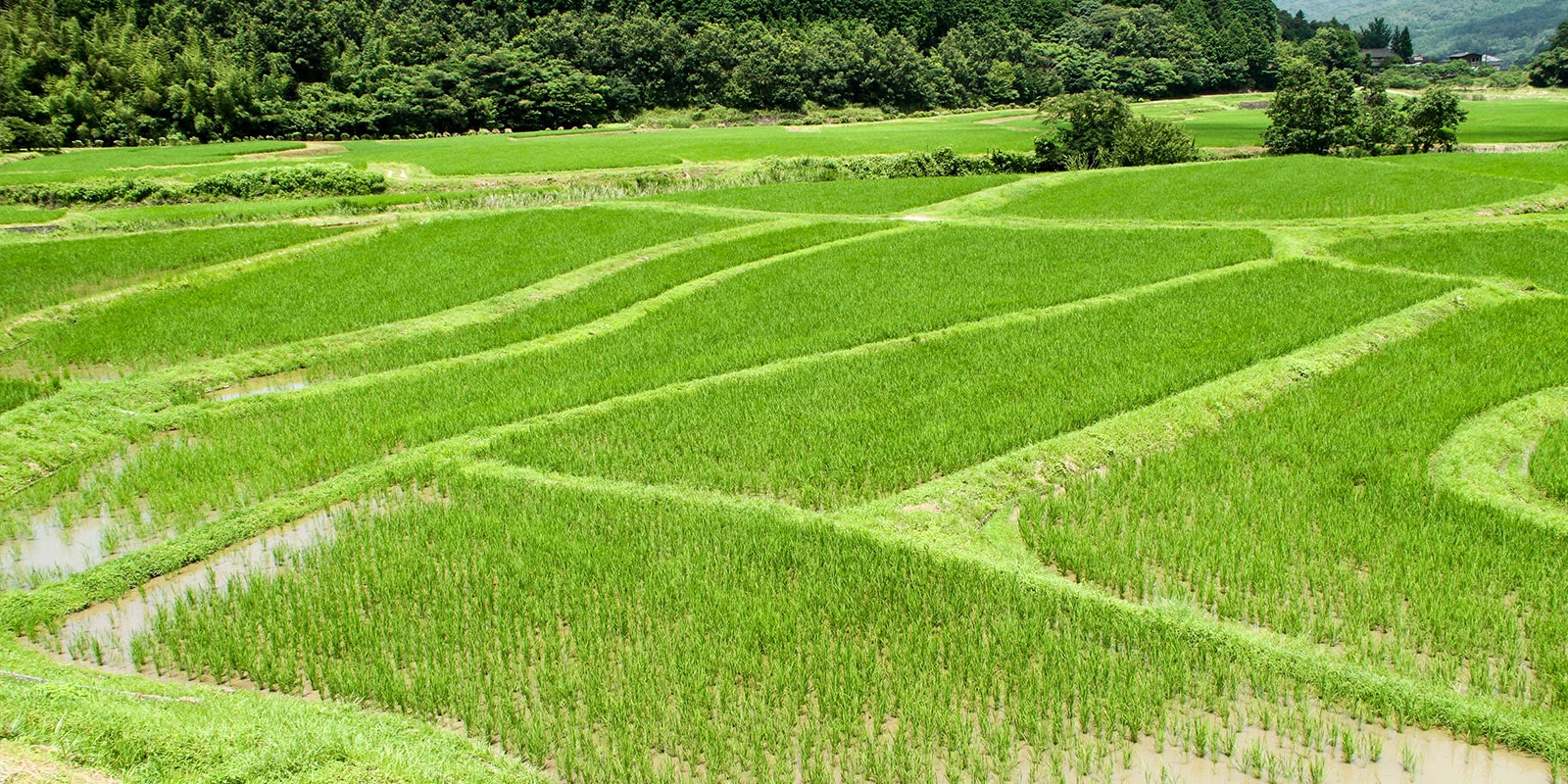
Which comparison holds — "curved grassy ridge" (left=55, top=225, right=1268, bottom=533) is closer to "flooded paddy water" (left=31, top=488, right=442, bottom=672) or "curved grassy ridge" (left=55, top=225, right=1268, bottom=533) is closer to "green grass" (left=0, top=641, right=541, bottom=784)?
"flooded paddy water" (left=31, top=488, right=442, bottom=672)

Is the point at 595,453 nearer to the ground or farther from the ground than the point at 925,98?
nearer to the ground

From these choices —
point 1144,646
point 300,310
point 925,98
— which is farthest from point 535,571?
point 925,98

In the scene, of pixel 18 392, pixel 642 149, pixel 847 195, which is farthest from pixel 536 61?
pixel 18 392

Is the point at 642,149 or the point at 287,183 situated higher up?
the point at 642,149

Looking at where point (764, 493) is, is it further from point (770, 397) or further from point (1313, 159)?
point (1313, 159)

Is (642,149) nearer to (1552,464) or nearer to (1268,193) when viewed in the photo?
(1268,193)

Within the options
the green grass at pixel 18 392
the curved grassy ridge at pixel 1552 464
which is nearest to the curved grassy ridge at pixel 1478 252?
the curved grassy ridge at pixel 1552 464
